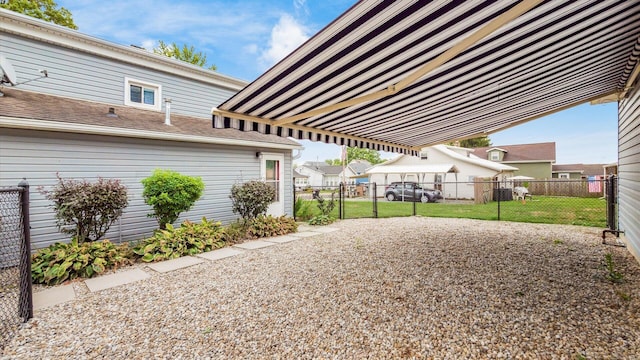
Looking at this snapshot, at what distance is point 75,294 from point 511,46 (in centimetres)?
597

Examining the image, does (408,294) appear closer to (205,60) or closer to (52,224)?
(52,224)

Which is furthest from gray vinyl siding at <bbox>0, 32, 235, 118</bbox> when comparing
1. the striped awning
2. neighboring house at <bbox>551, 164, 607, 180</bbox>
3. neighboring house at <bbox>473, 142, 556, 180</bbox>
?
neighboring house at <bbox>551, 164, 607, 180</bbox>

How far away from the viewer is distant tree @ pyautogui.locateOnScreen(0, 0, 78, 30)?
39.8 feet

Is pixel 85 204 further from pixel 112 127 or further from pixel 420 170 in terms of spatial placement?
pixel 420 170

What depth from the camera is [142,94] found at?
784 centimetres

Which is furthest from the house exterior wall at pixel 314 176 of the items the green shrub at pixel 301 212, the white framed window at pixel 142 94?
the white framed window at pixel 142 94

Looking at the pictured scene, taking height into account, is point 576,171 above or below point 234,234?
above

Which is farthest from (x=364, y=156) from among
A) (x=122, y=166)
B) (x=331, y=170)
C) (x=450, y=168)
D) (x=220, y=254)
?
(x=220, y=254)

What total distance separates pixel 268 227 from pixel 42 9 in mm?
15828

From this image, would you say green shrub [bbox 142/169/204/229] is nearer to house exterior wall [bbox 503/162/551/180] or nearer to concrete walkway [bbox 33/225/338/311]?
concrete walkway [bbox 33/225/338/311]

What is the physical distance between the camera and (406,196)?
18859 millimetres

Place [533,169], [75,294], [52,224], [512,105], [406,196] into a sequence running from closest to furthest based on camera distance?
1. [75,294]
2. [512,105]
3. [52,224]
4. [406,196]
5. [533,169]

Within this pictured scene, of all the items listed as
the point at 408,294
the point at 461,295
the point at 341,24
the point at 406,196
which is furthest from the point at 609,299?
the point at 406,196

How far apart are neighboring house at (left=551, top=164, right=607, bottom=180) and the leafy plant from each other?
113ft
